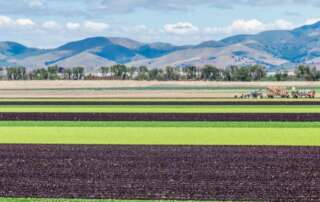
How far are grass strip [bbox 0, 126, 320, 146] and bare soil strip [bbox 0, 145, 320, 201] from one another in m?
2.80

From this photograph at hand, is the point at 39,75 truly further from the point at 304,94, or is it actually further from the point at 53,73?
the point at 304,94

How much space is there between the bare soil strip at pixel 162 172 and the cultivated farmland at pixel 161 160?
0.09 ft

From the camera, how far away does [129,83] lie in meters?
151

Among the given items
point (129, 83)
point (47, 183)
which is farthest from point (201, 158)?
point (129, 83)

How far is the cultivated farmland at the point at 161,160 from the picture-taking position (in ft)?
64.8

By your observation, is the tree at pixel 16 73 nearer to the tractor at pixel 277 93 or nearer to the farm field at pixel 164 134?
the tractor at pixel 277 93

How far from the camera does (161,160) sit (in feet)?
84.8

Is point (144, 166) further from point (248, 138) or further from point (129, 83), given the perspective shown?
point (129, 83)

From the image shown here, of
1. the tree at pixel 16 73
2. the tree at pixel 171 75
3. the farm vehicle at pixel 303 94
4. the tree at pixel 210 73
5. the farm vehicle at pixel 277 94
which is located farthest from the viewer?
the tree at pixel 16 73

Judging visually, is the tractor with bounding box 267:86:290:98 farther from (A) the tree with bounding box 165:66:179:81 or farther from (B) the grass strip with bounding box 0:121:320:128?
(A) the tree with bounding box 165:66:179:81

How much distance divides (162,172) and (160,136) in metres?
12.8

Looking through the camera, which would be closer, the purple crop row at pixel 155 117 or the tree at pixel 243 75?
the purple crop row at pixel 155 117

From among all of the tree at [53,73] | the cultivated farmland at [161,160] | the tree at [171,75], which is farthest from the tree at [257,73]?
the cultivated farmland at [161,160]

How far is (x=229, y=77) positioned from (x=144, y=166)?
148957 millimetres
